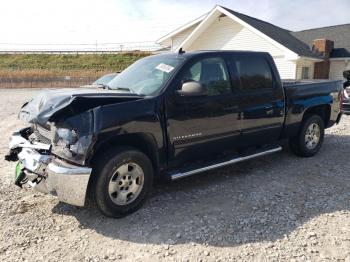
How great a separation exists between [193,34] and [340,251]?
18662mm

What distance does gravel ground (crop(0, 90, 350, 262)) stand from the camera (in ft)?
11.3

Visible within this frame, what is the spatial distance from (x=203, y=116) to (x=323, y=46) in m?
21.1

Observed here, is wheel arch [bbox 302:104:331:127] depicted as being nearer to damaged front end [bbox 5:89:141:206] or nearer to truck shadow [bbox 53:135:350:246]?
truck shadow [bbox 53:135:350:246]

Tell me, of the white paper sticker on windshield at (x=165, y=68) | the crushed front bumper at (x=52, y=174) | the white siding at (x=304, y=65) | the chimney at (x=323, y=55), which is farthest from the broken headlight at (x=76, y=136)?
the chimney at (x=323, y=55)

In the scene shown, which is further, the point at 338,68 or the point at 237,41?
the point at 338,68

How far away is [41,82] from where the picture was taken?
35469 millimetres

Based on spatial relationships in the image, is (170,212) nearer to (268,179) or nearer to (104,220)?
(104,220)

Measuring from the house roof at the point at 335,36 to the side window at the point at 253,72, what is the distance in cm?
2037

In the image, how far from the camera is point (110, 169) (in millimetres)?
3861

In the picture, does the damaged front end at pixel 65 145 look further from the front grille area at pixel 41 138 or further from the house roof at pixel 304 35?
the house roof at pixel 304 35

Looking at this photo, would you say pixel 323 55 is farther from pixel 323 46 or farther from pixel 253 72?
pixel 253 72

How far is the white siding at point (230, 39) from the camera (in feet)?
64.7

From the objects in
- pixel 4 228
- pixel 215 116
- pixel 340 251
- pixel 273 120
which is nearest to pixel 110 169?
pixel 4 228

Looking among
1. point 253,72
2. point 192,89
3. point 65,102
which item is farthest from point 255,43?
point 65,102
